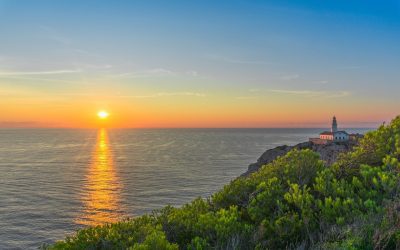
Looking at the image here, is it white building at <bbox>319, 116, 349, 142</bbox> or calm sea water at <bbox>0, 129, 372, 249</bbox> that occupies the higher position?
white building at <bbox>319, 116, 349, 142</bbox>

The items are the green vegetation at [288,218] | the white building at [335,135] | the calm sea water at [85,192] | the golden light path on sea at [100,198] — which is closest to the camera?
the green vegetation at [288,218]

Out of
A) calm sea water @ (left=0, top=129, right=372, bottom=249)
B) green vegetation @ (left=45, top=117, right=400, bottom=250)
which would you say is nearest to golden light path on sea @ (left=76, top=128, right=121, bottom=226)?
calm sea water @ (left=0, top=129, right=372, bottom=249)

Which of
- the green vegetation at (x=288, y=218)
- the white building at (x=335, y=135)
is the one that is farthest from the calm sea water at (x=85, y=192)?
the white building at (x=335, y=135)

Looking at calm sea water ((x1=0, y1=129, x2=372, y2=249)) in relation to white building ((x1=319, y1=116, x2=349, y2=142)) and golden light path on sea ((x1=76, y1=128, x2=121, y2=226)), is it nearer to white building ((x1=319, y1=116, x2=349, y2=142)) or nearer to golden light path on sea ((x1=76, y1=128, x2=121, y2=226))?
golden light path on sea ((x1=76, y1=128, x2=121, y2=226))

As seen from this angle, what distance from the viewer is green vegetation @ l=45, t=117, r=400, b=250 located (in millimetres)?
8406

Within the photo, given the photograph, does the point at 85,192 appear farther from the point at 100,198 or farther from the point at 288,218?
the point at 288,218

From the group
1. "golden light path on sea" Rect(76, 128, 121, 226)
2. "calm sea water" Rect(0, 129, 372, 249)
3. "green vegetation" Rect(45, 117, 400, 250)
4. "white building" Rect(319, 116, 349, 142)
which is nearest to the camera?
"green vegetation" Rect(45, 117, 400, 250)

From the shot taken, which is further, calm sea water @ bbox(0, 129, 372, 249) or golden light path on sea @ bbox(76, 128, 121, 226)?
golden light path on sea @ bbox(76, 128, 121, 226)

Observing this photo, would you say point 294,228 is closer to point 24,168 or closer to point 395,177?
point 395,177

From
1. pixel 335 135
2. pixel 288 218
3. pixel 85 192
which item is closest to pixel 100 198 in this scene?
pixel 85 192

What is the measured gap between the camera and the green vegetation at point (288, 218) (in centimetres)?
841

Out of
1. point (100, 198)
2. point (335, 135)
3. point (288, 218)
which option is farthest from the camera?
point (335, 135)

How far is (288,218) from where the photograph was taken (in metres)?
10.3

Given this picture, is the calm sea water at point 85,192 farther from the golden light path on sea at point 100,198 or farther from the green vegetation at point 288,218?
the green vegetation at point 288,218
